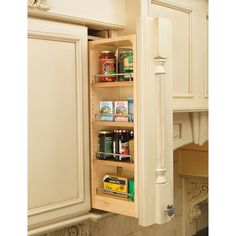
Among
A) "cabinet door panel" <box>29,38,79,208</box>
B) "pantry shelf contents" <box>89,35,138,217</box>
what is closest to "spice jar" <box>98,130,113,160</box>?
"pantry shelf contents" <box>89,35,138,217</box>

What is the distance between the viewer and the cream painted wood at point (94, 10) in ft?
4.92

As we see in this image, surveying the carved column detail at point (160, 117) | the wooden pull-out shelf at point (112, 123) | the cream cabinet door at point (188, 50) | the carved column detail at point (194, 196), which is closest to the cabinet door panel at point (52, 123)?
the wooden pull-out shelf at point (112, 123)

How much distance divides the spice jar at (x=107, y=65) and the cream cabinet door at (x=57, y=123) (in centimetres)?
7

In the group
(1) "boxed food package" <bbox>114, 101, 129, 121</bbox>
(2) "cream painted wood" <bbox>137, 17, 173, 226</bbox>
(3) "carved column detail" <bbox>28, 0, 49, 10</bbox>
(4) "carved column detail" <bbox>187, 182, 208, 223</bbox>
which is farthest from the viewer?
(4) "carved column detail" <bbox>187, 182, 208, 223</bbox>

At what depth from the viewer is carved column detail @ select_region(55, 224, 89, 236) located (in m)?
1.91

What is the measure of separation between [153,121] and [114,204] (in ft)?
1.21

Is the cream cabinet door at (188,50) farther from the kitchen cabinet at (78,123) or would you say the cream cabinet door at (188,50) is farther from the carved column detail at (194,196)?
the carved column detail at (194,196)

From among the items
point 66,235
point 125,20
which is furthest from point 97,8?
point 66,235

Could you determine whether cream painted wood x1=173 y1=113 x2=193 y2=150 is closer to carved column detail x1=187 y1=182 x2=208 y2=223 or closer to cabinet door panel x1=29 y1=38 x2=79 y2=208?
cabinet door panel x1=29 y1=38 x2=79 y2=208

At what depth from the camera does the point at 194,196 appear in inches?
112
